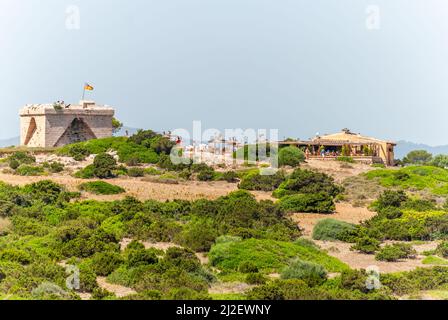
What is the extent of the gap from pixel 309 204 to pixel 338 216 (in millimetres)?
1537

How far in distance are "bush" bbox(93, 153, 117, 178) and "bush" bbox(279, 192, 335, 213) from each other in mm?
10013

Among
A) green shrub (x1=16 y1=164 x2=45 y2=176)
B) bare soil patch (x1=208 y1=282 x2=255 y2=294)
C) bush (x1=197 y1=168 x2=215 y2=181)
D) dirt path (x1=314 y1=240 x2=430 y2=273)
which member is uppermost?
green shrub (x1=16 y1=164 x2=45 y2=176)

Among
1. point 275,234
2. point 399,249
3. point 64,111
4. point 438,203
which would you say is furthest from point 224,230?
A: point 64,111

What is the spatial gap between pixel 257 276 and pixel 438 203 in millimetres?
19159

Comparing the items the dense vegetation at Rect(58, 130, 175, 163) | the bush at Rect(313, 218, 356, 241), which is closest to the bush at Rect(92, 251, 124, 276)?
the bush at Rect(313, 218, 356, 241)

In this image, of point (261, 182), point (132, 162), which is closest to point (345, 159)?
point (261, 182)

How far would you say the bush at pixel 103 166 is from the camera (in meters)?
38.6

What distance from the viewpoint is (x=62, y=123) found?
50531mm

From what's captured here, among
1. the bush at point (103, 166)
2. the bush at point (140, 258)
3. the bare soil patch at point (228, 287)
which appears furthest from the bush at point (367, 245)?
the bush at point (103, 166)

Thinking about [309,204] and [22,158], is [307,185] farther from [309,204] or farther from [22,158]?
[22,158]

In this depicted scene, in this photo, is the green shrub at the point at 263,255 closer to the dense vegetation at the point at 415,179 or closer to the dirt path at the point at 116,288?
the dirt path at the point at 116,288

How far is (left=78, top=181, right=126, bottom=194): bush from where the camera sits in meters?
33.5

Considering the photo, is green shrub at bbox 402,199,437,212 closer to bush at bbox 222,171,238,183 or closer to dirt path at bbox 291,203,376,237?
dirt path at bbox 291,203,376,237
